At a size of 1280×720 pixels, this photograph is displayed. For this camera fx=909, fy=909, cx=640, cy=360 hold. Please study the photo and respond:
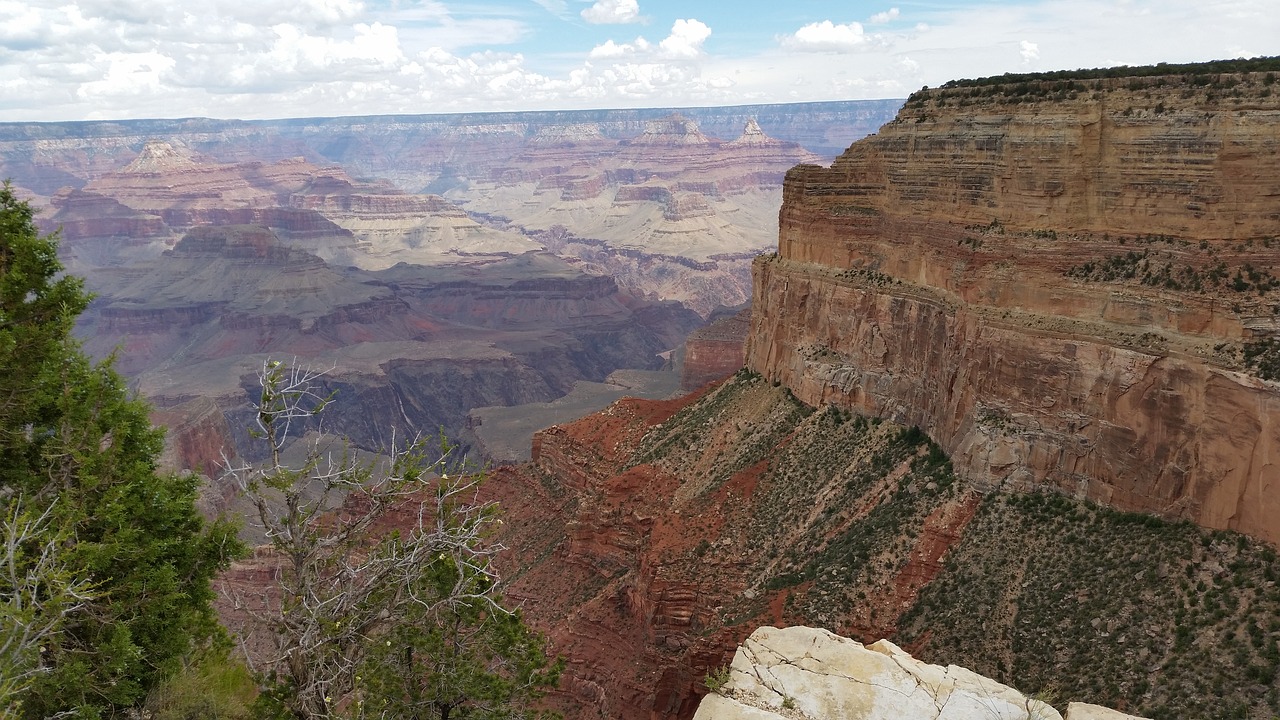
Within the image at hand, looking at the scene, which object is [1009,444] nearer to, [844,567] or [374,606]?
[844,567]

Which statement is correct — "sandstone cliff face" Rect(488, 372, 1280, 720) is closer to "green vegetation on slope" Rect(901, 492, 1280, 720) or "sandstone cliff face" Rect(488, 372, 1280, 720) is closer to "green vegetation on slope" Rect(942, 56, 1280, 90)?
"green vegetation on slope" Rect(901, 492, 1280, 720)

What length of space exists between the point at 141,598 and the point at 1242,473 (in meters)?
30.0

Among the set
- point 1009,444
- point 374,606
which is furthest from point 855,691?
point 1009,444

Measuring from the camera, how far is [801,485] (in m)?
41.9

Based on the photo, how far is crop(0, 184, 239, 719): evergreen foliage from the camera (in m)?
16.4

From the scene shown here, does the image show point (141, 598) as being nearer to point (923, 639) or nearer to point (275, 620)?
point (275, 620)

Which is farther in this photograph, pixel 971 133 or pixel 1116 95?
pixel 971 133

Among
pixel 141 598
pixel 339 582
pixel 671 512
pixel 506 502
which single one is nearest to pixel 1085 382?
pixel 671 512

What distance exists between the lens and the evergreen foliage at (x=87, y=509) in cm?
1644

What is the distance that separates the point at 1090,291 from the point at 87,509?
31097mm

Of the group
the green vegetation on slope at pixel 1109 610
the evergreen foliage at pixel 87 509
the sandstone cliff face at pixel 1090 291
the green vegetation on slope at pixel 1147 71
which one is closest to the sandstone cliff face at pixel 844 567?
the green vegetation on slope at pixel 1109 610

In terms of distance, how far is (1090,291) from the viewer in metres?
32.4

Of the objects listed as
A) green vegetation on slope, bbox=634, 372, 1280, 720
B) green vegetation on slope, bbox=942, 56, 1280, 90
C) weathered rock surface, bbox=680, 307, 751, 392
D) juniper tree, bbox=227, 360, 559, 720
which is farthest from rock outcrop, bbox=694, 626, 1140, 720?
weathered rock surface, bbox=680, 307, 751, 392

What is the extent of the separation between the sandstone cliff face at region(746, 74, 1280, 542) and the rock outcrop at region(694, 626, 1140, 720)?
41.3ft
